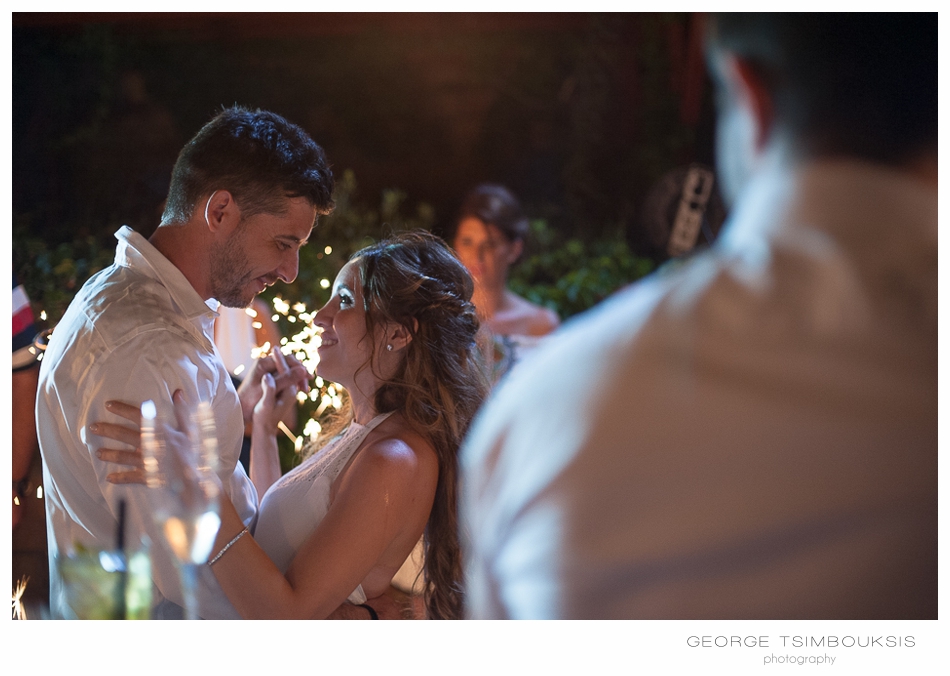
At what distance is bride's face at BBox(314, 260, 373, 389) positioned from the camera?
5.30 feet

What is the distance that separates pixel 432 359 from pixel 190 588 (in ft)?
2.09

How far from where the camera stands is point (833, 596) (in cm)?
72

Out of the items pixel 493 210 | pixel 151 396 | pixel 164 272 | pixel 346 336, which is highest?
pixel 493 210

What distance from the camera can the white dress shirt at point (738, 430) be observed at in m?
0.63

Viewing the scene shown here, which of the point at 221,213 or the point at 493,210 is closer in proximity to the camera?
the point at 221,213

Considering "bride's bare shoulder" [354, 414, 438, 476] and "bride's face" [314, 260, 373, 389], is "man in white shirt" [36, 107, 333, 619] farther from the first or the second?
"bride's bare shoulder" [354, 414, 438, 476]

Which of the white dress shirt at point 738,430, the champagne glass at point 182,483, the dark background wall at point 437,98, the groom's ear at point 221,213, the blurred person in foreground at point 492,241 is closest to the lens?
the white dress shirt at point 738,430

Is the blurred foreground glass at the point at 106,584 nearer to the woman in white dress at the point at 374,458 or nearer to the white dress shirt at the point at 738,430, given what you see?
the woman in white dress at the point at 374,458

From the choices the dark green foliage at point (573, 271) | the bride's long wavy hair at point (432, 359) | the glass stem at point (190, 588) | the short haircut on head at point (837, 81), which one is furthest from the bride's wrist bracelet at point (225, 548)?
the dark green foliage at point (573, 271)

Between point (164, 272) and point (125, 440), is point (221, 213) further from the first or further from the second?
point (125, 440)

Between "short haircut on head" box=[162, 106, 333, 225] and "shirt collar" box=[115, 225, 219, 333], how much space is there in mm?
96

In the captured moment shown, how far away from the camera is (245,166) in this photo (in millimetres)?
1537

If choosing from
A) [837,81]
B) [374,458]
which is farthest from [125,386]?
[837,81]
